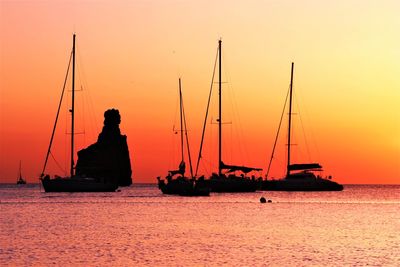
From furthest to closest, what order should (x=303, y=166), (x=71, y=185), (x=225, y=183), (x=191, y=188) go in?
(x=303, y=166) < (x=71, y=185) < (x=225, y=183) < (x=191, y=188)

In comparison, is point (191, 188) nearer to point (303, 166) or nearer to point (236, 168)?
point (236, 168)

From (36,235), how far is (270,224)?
26.4 m

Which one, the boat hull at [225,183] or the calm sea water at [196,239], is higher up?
the boat hull at [225,183]

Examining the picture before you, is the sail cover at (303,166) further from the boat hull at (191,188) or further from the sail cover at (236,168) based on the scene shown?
the boat hull at (191,188)

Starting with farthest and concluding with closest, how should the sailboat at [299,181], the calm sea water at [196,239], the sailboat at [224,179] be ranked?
the sailboat at [299,181] < the sailboat at [224,179] < the calm sea water at [196,239]

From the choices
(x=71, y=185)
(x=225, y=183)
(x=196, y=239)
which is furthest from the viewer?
(x=71, y=185)

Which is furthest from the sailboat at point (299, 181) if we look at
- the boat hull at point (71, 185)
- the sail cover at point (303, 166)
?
the boat hull at point (71, 185)

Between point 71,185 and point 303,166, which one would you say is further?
point 303,166

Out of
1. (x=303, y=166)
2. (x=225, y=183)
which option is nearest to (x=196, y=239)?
(x=225, y=183)

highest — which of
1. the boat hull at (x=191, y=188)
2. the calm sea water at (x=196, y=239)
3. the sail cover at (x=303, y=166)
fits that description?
the sail cover at (x=303, y=166)

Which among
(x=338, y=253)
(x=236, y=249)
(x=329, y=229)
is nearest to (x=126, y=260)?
(x=236, y=249)

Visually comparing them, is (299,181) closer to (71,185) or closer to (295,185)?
(295,185)

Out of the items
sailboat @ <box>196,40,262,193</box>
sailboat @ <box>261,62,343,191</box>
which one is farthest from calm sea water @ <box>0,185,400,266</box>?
sailboat @ <box>261,62,343,191</box>

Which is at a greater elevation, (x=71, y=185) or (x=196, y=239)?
(x=71, y=185)
